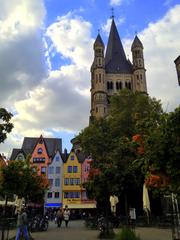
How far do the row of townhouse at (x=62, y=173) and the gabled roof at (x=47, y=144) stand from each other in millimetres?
1218

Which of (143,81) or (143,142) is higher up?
(143,81)

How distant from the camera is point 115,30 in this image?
122 metres

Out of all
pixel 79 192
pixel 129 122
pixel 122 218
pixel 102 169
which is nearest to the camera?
pixel 102 169

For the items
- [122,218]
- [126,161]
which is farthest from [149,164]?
[122,218]

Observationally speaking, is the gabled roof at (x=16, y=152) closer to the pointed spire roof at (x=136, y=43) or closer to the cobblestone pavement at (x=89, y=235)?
the cobblestone pavement at (x=89, y=235)

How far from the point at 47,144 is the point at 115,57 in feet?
158

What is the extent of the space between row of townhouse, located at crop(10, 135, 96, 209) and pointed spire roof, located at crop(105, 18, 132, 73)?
43765mm

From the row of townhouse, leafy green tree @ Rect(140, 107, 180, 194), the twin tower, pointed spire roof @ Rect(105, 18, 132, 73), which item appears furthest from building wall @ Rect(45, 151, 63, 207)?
leafy green tree @ Rect(140, 107, 180, 194)

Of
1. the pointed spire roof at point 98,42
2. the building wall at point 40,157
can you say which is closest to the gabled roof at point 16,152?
the building wall at point 40,157

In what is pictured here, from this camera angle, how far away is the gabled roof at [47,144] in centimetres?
7525

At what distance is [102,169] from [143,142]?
10.5m

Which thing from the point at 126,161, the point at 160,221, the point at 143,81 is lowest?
the point at 160,221

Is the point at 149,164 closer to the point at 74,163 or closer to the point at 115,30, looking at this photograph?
the point at 74,163

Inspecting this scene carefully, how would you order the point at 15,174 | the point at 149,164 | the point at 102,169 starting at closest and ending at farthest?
the point at 149,164
the point at 15,174
the point at 102,169
